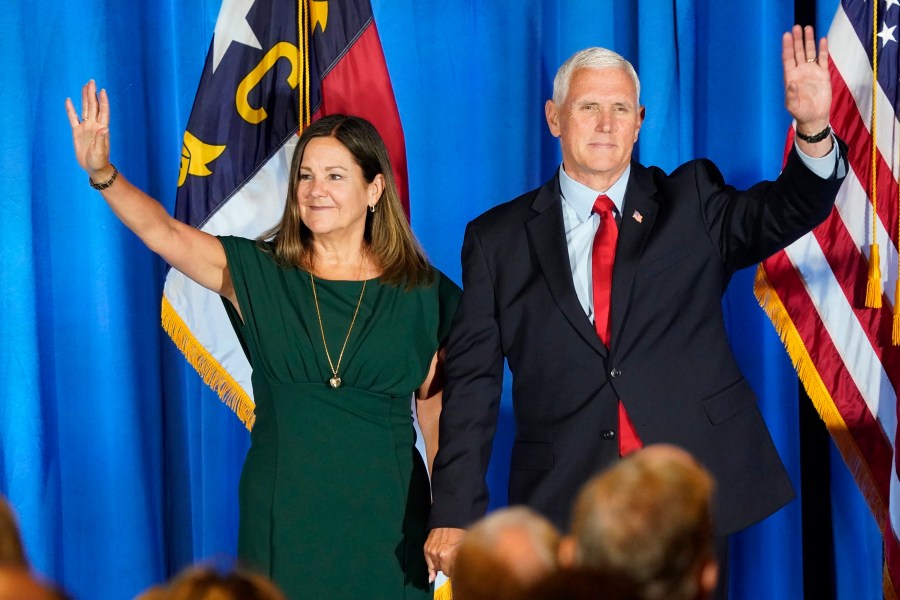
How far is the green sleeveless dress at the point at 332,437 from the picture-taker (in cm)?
275

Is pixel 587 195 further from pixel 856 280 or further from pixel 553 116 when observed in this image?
pixel 856 280

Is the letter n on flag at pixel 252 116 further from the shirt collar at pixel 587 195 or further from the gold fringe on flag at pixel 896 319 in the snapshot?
the gold fringe on flag at pixel 896 319

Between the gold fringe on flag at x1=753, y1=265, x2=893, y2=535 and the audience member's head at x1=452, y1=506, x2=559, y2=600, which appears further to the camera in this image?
the gold fringe on flag at x1=753, y1=265, x2=893, y2=535

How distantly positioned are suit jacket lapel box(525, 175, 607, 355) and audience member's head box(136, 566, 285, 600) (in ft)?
5.41

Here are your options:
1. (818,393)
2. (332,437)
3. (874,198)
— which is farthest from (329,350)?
(874,198)

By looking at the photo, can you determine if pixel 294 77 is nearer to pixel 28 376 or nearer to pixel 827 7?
pixel 28 376

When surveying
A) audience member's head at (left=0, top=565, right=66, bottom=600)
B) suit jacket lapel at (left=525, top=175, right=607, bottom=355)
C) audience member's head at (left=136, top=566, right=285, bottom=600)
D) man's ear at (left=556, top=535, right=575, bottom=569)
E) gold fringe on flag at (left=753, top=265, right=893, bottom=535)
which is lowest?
gold fringe on flag at (left=753, top=265, right=893, bottom=535)

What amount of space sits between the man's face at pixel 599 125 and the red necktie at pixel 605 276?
0.24ft

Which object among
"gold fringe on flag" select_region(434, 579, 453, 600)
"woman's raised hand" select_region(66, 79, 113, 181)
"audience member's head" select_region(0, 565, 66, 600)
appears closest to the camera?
"audience member's head" select_region(0, 565, 66, 600)

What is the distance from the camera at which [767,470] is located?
2572 millimetres

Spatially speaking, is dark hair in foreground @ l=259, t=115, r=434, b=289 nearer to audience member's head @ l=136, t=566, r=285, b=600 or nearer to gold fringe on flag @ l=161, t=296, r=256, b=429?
gold fringe on flag @ l=161, t=296, r=256, b=429

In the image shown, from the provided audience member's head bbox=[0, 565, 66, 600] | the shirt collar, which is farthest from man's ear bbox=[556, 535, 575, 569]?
the shirt collar

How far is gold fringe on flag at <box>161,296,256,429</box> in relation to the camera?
3.45 m

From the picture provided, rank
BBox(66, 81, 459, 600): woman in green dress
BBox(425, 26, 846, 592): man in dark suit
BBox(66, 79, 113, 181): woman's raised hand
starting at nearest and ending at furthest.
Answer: BBox(425, 26, 846, 592): man in dark suit
BBox(66, 79, 113, 181): woman's raised hand
BBox(66, 81, 459, 600): woman in green dress
